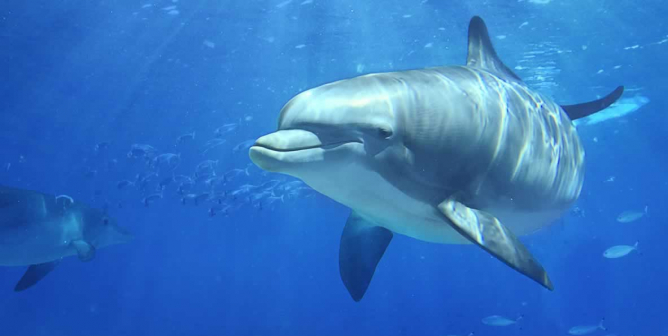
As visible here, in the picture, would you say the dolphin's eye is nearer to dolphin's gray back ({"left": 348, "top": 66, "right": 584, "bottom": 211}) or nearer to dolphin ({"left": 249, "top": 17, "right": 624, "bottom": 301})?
dolphin ({"left": 249, "top": 17, "right": 624, "bottom": 301})

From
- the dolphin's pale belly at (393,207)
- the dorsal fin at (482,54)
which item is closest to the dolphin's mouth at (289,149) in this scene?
the dolphin's pale belly at (393,207)

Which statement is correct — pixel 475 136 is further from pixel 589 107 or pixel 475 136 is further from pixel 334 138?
pixel 589 107

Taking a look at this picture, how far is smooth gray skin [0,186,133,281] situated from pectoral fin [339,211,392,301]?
7.56m

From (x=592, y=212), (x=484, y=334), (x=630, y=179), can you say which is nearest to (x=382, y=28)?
(x=484, y=334)

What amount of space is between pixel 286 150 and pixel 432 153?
113 cm

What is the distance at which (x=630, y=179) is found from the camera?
53.2 meters

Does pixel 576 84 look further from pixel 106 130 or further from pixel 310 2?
pixel 106 130

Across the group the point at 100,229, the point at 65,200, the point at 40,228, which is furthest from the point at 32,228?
the point at 100,229

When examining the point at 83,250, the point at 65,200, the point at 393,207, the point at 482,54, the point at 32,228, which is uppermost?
the point at 482,54

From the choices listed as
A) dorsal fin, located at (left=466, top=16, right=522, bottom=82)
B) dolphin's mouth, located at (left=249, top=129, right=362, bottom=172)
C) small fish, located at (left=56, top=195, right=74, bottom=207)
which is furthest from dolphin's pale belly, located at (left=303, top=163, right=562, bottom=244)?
small fish, located at (left=56, top=195, right=74, bottom=207)

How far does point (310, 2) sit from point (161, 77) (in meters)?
9.41

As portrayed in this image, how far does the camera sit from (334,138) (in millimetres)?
3105

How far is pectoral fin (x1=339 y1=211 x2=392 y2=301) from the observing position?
16.3ft

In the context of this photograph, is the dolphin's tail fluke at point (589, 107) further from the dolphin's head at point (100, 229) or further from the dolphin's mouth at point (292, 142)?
the dolphin's head at point (100, 229)
